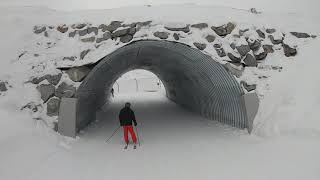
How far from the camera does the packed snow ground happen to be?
6.96m

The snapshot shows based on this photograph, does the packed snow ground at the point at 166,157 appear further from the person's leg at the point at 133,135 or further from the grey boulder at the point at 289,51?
the grey boulder at the point at 289,51

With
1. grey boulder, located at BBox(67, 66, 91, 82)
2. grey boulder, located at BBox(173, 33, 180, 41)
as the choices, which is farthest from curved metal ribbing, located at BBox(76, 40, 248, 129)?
grey boulder, located at BBox(173, 33, 180, 41)

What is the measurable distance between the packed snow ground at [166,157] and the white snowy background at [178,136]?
22mm

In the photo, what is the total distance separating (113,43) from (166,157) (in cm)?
419

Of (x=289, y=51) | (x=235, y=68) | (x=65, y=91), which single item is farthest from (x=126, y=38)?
(x=289, y=51)

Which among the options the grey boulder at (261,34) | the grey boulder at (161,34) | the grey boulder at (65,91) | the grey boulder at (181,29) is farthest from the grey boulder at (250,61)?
the grey boulder at (65,91)

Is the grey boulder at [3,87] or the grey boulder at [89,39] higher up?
the grey boulder at [89,39]

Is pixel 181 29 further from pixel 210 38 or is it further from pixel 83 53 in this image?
pixel 83 53

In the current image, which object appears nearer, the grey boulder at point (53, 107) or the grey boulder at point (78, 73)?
the grey boulder at point (53, 107)

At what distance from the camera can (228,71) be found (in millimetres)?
10570

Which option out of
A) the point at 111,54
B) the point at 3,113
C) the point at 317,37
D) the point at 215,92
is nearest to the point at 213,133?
the point at 215,92

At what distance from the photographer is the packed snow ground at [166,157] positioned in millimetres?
6965

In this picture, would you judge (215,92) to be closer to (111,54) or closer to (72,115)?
(111,54)

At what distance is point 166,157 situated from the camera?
837cm
